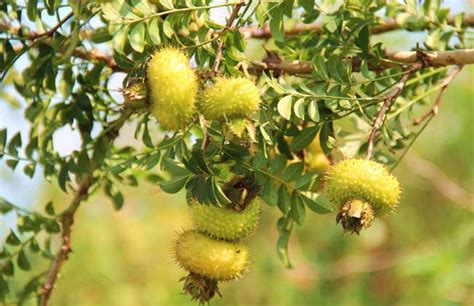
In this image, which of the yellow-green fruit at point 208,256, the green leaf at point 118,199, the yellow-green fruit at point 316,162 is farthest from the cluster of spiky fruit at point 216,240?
the green leaf at point 118,199

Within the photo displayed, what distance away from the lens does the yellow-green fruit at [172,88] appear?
1491mm

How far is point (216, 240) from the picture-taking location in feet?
5.37

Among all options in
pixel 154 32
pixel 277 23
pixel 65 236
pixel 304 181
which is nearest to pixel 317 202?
pixel 304 181

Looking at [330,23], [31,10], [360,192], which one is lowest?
[360,192]

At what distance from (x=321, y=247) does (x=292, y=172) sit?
457cm

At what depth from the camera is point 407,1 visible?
2.08 m

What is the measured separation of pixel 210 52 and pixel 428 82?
0.73 m

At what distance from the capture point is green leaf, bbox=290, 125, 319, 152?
1803mm

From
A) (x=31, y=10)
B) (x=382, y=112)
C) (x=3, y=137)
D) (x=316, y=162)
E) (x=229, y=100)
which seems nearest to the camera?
(x=229, y=100)

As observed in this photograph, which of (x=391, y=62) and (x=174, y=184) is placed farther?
(x=391, y=62)

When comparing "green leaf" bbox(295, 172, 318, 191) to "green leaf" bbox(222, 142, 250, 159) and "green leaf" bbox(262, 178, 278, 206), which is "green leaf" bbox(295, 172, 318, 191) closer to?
"green leaf" bbox(262, 178, 278, 206)

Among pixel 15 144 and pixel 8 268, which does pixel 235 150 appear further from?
pixel 8 268

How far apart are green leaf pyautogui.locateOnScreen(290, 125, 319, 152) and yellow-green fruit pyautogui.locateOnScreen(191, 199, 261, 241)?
0.23 m

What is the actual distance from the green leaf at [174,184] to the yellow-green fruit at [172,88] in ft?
0.32
